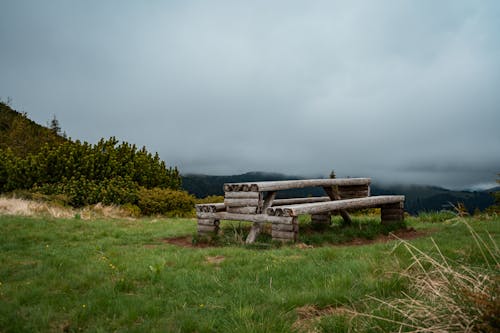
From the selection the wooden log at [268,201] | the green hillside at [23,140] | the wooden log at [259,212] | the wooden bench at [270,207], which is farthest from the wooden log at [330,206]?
the green hillside at [23,140]

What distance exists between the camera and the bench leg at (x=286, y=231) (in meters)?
7.91

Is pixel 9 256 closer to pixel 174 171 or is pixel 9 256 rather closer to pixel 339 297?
pixel 339 297

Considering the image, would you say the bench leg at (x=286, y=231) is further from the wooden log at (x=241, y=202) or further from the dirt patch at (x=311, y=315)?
the dirt patch at (x=311, y=315)

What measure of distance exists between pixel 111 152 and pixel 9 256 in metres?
14.5

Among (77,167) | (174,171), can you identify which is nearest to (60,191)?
(77,167)

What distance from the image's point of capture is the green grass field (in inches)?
143

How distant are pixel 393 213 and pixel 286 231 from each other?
444 cm

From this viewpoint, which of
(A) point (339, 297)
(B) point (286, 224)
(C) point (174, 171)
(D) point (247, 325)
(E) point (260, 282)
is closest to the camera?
(D) point (247, 325)

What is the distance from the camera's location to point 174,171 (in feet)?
81.2

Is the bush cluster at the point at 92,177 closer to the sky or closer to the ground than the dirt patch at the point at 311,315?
closer to the sky

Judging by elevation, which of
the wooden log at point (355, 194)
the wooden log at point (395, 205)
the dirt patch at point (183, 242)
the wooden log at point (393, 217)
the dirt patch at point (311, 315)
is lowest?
the dirt patch at point (183, 242)

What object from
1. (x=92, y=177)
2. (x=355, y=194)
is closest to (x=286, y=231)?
(x=355, y=194)

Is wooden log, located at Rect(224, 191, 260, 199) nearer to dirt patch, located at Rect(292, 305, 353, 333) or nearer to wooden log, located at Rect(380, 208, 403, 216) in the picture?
wooden log, located at Rect(380, 208, 403, 216)

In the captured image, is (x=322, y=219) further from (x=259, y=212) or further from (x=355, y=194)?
(x=259, y=212)
